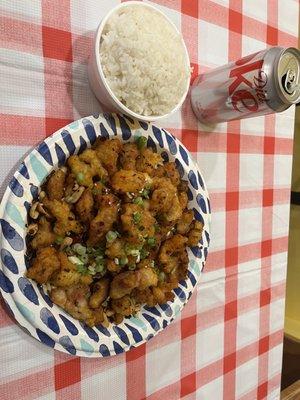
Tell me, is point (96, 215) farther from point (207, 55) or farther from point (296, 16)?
point (296, 16)

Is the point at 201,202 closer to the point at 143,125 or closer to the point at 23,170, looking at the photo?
the point at 143,125

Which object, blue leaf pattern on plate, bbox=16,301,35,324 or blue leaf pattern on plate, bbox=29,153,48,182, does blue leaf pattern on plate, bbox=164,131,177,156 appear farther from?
blue leaf pattern on plate, bbox=16,301,35,324

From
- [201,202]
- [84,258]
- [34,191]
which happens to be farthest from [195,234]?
[34,191]

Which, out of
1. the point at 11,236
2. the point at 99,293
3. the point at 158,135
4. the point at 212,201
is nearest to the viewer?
the point at 11,236

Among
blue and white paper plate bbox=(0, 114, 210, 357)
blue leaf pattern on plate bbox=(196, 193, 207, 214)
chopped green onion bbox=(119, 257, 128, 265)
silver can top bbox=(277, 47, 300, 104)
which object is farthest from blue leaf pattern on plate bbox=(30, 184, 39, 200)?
Result: silver can top bbox=(277, 47, 300, 104)

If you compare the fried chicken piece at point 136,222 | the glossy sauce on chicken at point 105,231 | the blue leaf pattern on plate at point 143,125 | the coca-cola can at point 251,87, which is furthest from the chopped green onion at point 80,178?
the coca-cola can at point 251,87

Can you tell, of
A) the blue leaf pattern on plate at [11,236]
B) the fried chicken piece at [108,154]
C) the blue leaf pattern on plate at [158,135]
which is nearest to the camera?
the blue leaf pattern on plate at [11,236]

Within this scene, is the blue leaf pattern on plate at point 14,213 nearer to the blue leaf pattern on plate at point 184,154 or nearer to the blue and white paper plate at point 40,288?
the blue and white paper plate at point 40,288
